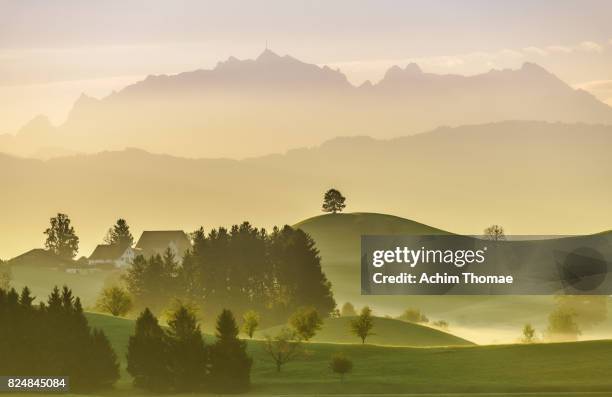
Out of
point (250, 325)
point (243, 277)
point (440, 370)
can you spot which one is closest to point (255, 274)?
point (243, 277)

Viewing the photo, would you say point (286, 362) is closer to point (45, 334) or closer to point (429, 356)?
point (429, 356)

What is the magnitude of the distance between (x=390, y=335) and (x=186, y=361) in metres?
46.8

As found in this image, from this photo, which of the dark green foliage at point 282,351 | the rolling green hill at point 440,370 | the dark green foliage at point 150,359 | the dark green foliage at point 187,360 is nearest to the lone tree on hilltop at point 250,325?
the rolling green hill at point 440,370

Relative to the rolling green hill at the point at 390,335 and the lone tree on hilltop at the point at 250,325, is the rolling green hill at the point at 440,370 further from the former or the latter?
the rolling green hill at the point at 390,335

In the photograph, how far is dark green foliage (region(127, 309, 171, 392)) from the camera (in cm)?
8619

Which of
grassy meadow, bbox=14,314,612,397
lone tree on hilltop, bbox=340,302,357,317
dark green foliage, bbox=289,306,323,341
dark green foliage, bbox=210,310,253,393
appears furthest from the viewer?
lone tree on hilltop, bbox=340,302,357,317

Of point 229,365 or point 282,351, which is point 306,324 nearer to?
point 282,351

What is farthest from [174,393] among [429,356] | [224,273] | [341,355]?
[224,273]

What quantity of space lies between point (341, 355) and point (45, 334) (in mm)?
26048

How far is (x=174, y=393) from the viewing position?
84.5 metres

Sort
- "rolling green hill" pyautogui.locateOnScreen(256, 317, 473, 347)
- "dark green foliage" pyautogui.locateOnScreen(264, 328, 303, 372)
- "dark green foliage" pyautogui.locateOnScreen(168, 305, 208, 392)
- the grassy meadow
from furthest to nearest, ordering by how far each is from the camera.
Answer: "rolling green hill" pyautogui.locateOnScreen(256, 317, 473, 347) → "dark green foliage" pyautogui.locateOnScreen(264, 328, 303, 372) → "dark green foliage" pyautogui.locateOnScreen(168, 305, 208, 392) → the grassy meadow

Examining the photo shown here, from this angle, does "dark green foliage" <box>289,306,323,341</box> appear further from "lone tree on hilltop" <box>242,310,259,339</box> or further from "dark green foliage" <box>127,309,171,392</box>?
"dark green foliage" <box>127,309,171,392</box>

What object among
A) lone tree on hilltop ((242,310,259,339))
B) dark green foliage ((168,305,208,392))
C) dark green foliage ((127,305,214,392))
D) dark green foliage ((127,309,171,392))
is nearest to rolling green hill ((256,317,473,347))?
lone tree on hilltop ((242,310,259,339))

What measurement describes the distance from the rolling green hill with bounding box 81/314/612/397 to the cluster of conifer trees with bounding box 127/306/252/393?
170 cm
